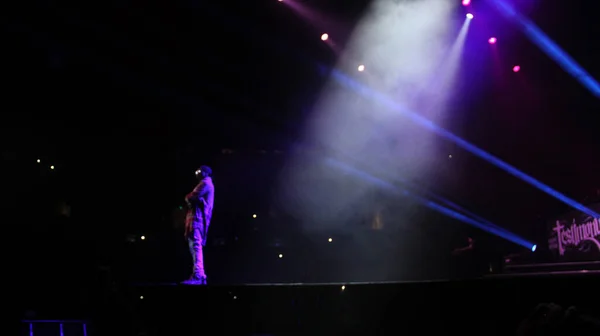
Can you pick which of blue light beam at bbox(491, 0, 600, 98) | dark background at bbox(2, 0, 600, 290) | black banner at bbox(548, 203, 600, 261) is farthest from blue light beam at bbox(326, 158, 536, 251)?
blue light beam at bbox(491, 0, 600, 98)

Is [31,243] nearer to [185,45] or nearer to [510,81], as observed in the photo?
[185,45]

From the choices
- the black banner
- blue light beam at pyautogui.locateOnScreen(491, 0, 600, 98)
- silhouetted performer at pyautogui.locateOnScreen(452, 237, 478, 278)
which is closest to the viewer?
the black banner

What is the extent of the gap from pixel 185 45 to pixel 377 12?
3697mm

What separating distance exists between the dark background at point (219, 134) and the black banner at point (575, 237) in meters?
1.44

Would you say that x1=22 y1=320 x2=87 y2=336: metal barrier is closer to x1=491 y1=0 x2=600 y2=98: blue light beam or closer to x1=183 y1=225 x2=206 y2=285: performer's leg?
x1=183 y1=225 x2=206 y2=285: performer's leg

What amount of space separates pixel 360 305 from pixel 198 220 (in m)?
2.77

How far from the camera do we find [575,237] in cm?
685

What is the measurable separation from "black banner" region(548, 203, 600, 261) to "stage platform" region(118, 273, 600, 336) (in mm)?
2938

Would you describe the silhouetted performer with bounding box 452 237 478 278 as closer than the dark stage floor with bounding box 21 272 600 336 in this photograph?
No

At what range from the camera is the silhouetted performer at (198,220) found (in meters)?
5.94

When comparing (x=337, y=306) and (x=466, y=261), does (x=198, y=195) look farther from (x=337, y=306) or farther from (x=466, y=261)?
(x=466, y=261)

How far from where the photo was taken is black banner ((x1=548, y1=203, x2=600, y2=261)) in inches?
245

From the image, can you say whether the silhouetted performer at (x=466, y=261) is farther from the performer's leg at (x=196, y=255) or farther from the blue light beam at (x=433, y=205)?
→ the performer's leg at (x=196, y=255)

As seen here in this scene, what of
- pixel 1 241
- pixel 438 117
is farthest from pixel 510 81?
pixel 1 241
